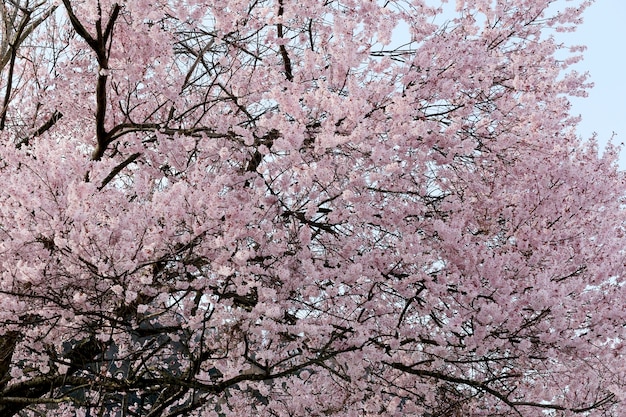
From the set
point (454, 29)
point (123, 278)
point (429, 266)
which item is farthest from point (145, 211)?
point (454, 29)

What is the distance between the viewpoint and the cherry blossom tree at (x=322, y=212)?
5.60 meters

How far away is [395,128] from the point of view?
5898 millimetres

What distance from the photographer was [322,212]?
7109 millimetres

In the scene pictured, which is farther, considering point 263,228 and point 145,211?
point 263,228

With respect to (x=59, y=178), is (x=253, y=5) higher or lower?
higher

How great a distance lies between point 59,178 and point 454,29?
444 cm

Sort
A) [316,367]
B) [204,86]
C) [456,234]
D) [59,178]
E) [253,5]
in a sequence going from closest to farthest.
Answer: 1. [59,178]
2. [456,234]
3. [253,5]
4. [204,86]
5. [316,367]

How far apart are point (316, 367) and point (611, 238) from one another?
14.0 feet

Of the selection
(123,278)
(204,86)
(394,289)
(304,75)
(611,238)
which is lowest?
(123,278)

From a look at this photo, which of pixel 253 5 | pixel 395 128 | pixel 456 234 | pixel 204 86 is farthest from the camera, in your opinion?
pixel 204 86

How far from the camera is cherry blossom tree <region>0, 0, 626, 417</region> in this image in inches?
221

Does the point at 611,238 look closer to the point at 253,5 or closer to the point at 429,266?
the point at 429,266

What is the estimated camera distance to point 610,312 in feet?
21.9

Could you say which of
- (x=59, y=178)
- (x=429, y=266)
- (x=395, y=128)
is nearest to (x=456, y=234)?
(x=429, y=266)
